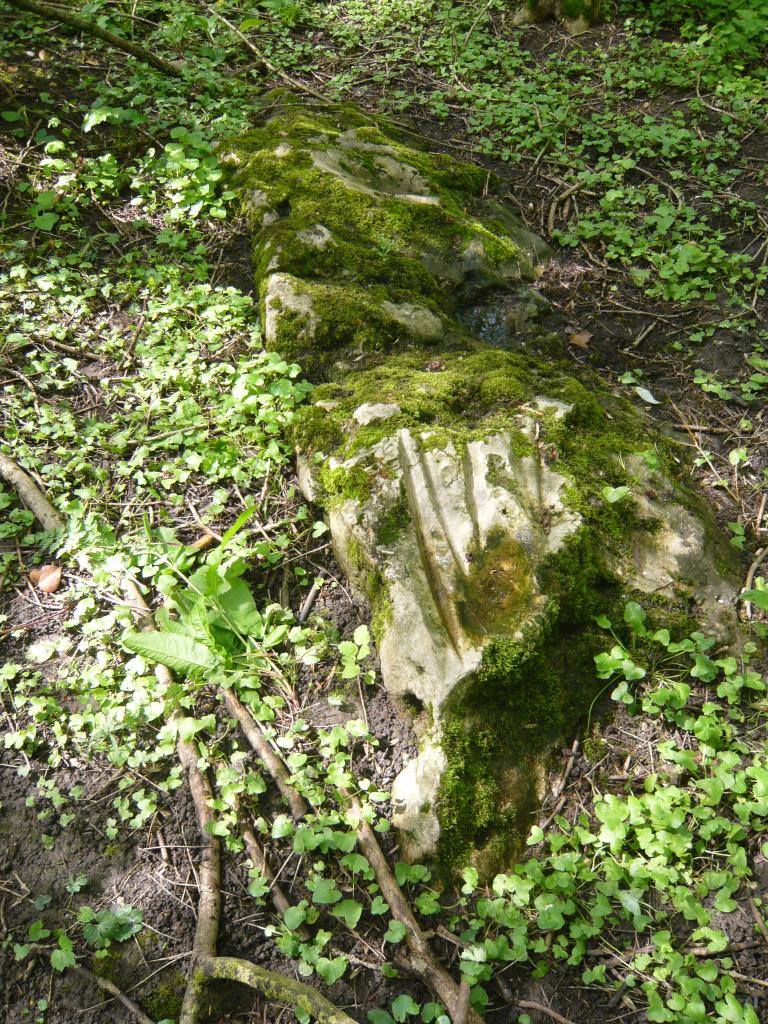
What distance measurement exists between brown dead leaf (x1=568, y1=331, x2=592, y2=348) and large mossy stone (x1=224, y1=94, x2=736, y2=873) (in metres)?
0.32

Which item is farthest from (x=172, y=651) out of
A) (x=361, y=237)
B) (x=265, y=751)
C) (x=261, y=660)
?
(x=361, y=237)

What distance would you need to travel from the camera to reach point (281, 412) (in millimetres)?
3488

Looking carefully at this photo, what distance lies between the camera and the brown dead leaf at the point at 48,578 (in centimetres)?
314

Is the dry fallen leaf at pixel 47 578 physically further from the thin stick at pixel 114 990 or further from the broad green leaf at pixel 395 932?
the broad green leaf at pixel 395 932

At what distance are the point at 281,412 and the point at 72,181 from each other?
8.49ft

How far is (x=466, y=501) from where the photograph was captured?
2926mm

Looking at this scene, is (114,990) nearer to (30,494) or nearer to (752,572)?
(30,494)

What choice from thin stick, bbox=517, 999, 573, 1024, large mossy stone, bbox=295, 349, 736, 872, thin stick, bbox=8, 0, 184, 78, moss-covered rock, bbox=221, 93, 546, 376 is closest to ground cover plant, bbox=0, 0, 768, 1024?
thin stick, bbox=517, 999, 573, 1024

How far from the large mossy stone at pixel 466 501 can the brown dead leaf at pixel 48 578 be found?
47.5 inches

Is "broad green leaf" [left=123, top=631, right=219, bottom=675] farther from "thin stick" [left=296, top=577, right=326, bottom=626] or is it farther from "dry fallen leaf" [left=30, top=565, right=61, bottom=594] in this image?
"dry fallen leaf" [left=30, top=565, right=61, bottom=594]

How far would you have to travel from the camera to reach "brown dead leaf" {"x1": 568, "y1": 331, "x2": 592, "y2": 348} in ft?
13.9

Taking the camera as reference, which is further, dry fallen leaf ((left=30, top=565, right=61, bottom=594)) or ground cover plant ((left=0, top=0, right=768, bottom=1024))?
dry fallen leaf ((left=30, top=565, right=61, bottom=594))

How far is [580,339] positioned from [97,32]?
467 cm

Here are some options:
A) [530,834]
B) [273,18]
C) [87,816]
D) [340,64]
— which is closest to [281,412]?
[87,816]
